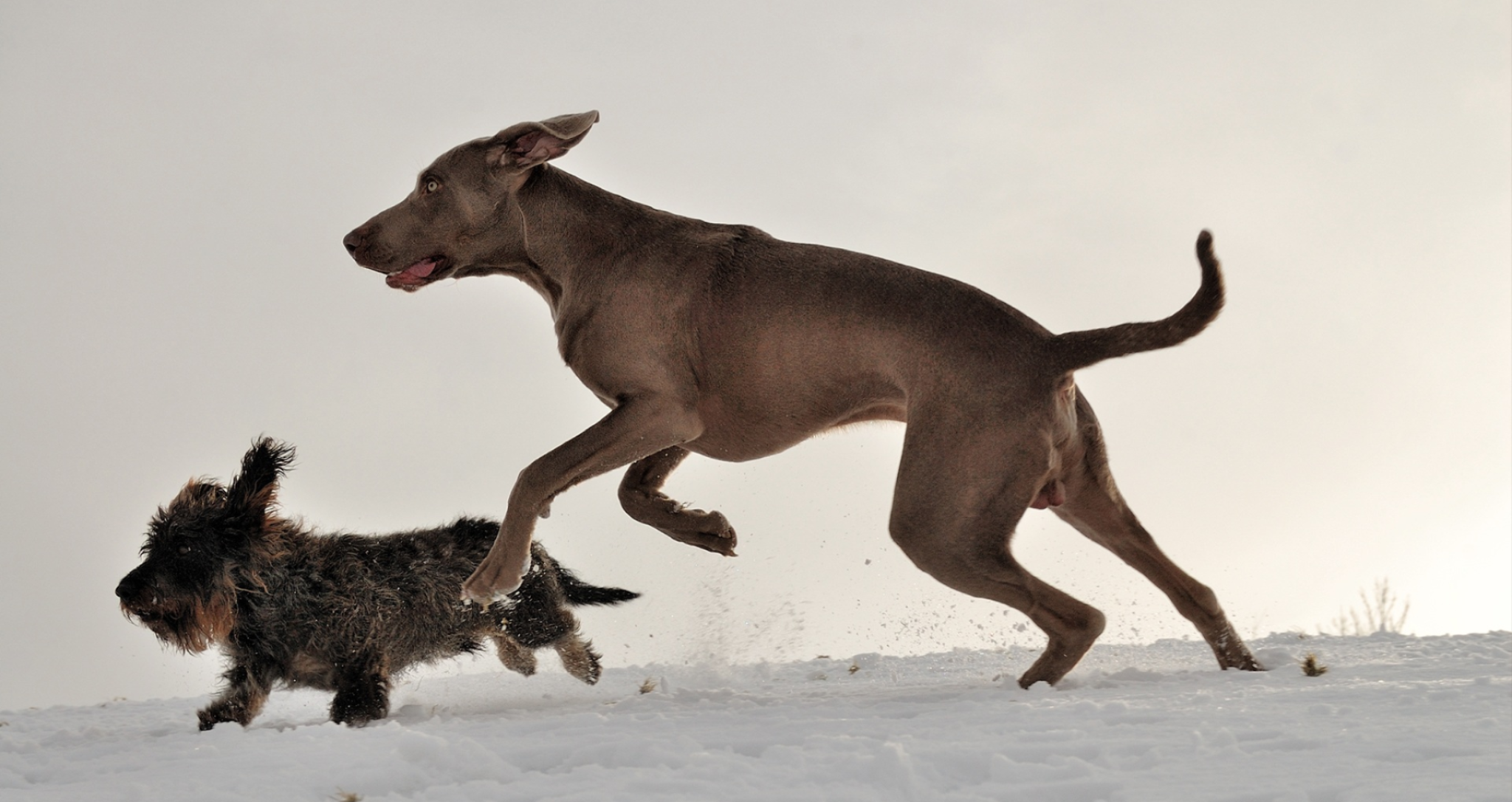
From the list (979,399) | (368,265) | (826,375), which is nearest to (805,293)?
(826,375)

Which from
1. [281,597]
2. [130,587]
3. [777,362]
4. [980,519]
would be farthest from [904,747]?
[130,587]

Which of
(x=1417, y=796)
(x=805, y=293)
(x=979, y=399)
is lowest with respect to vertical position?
(x=1417, y=796)

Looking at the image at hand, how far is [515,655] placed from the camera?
631 cm

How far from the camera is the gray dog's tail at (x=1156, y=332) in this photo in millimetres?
4922

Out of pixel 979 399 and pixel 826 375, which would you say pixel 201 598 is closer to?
pixel 826 375

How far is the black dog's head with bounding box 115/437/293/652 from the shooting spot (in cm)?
529

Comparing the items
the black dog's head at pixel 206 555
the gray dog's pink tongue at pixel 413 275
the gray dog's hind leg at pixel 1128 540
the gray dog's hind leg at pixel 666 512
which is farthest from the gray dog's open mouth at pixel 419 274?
the gray dog's hind leg at pixel 1128 540

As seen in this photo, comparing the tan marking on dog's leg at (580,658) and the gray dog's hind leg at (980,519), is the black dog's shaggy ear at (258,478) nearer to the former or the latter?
the tan marking on dog's leg at (580,658)

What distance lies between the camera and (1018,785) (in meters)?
3.01

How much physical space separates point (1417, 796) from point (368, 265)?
181 inches

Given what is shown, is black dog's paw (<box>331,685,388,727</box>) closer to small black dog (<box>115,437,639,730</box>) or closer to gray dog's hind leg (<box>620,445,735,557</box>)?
small black dog (<box>115,437,639,730</box>)

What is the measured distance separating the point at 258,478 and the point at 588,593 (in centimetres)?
173

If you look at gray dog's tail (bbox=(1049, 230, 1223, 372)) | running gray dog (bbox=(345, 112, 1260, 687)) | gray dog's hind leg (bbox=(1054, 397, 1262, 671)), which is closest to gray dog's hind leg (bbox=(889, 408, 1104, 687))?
running gray dog (bbox=(345, 112, 1260, 687))

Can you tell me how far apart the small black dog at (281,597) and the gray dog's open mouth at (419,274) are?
881mm
